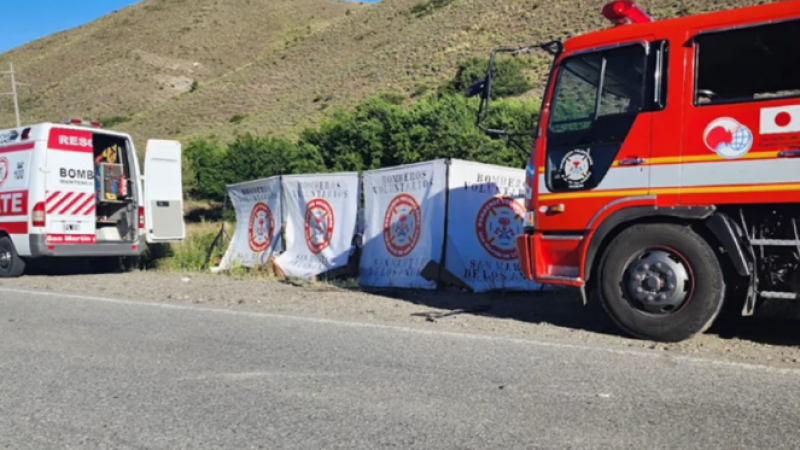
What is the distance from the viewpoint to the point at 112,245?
45.9ft

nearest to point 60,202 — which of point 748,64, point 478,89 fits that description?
point 478,89

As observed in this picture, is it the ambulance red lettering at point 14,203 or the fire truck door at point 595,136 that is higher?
the fire truck door at point 595,136

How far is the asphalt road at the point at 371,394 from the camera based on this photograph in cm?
429

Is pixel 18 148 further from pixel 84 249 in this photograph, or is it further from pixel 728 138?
pixel 728 138

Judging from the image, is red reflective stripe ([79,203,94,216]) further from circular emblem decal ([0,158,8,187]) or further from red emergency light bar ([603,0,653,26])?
red emergency light bar ([603,0,653,26])

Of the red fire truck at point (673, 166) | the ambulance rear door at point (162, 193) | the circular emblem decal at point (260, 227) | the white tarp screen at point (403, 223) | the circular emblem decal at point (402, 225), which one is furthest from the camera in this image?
the ambulance rear door at point (162, 193)

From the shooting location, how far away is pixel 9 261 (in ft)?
45.1

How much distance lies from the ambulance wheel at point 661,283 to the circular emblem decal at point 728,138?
0.74m

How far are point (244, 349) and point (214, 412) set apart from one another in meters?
1.95

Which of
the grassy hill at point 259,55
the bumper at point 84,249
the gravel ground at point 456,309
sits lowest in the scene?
the gravel ground at point 456,309

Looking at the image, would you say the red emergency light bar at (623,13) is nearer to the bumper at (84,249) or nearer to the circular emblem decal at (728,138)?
the circular emblem decal at (728,138)

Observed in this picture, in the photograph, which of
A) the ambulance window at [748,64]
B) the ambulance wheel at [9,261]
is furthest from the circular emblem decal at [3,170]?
the ambulance window at [748,64]

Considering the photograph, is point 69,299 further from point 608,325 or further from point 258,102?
point 258,102

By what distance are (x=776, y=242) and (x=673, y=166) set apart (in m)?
1.05
